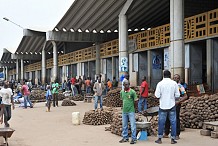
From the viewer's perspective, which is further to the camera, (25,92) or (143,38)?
(143,38)

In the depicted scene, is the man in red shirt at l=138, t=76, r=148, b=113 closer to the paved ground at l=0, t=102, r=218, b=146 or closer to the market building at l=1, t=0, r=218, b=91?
the market building at l=1, t=0, r=218, b=91

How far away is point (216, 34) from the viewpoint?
1873cm

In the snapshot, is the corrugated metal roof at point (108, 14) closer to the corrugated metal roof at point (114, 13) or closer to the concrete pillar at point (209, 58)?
the corrugated metal roof at point (114, 13)

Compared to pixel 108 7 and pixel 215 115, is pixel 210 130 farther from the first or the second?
pixel 108 7

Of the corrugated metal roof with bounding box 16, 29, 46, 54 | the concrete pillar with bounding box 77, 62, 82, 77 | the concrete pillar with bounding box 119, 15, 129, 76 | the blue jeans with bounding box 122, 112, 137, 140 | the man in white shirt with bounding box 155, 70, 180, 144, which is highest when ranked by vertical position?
the corrugated metal roof with bounding box 16, 29, 46, 54

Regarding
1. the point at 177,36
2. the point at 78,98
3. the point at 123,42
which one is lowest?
the point at 78,98

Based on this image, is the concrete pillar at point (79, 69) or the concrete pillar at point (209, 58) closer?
the concrete pillar at point (209, 58)

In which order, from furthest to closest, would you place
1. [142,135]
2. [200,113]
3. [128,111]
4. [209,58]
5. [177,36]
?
[209,58] → [177,36] → [200,113] → [142,135] → [128,111]

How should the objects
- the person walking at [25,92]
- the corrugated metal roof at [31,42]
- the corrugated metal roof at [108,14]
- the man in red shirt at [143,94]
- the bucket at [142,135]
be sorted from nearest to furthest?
the bucket at [142,135]
the man in red shirt at [143,94]
the person walking at [25,92]
the corrugated metal roof at [108,14]
the corrugated metal roof at [31,42]

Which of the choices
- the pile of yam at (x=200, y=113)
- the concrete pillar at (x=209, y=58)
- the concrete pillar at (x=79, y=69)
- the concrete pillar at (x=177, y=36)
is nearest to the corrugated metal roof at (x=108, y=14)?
the concrete pillar at (x=177, y=36)

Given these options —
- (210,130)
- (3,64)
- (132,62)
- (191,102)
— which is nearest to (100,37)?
(132,62)

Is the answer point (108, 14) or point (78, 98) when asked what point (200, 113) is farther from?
point (108, 14)

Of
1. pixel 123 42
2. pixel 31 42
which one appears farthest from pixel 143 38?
pixel 31 42

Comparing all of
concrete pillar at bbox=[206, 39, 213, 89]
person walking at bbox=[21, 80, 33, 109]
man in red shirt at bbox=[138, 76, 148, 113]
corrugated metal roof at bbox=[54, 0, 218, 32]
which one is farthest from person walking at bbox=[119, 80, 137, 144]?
corrugated metal roof at bbox=[54, 0, 218, 32]
